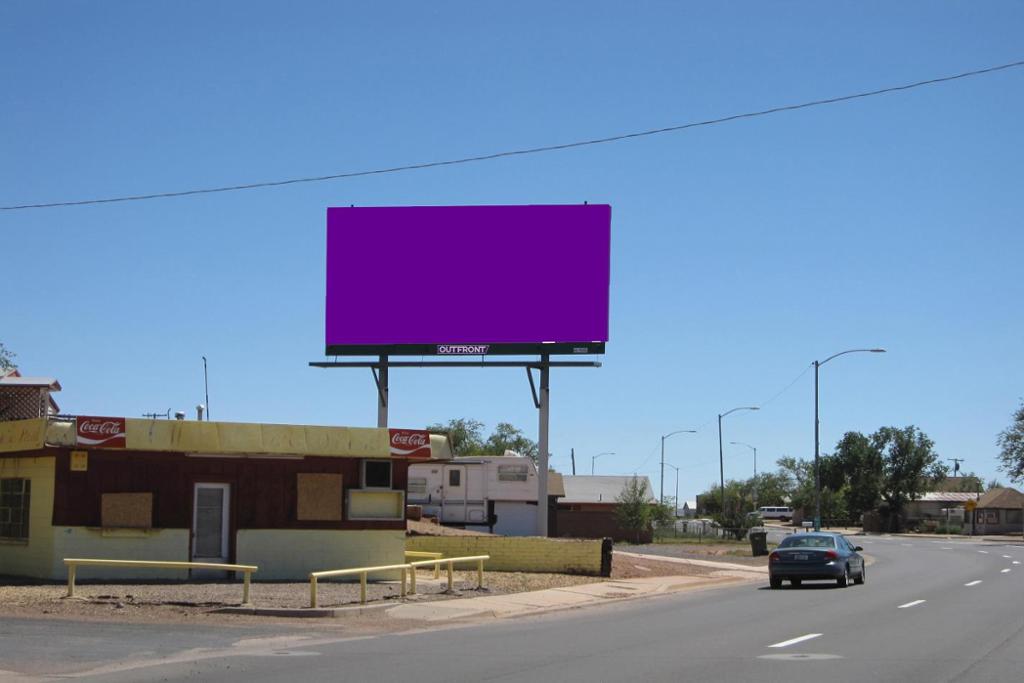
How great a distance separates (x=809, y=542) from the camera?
31.7m

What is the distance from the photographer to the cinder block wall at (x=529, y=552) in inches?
1268

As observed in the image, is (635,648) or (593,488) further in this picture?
(593,488)

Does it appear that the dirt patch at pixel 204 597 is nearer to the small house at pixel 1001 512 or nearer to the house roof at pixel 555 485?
the house roof at pixel 555 485

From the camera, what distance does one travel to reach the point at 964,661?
14867 mm

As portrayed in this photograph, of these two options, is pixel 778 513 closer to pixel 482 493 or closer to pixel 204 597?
pixel 482 493

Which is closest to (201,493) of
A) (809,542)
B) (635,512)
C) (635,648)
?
(635,648)

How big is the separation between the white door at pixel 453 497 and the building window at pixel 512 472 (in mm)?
1736

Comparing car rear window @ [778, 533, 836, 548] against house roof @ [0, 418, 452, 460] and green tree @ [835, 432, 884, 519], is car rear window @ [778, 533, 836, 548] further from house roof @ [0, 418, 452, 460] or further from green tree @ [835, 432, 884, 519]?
green tree @ [835, 432, 884, 519]

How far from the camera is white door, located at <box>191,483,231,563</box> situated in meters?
26.9

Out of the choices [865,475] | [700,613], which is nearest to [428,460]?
[700,613]

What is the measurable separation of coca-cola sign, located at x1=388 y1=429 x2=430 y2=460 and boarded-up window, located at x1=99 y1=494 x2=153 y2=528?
5436 millimetres

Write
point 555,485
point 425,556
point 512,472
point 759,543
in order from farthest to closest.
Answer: point 555,485
point 512,472
point 759,543
point 425,556

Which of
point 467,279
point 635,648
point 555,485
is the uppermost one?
point 467,279

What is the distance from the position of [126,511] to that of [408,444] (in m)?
6.28
